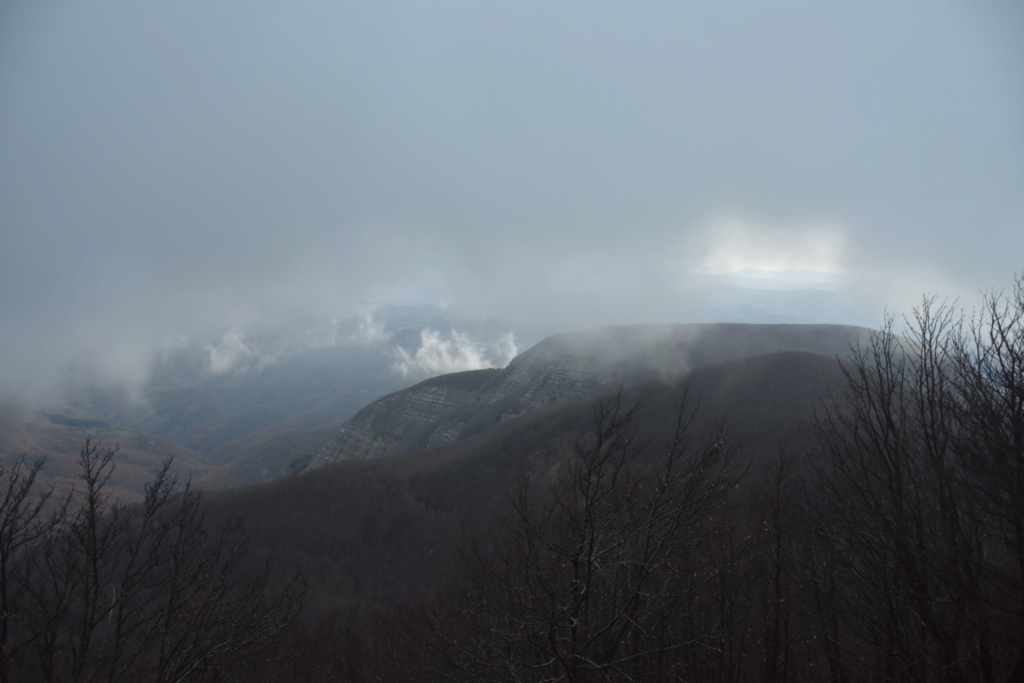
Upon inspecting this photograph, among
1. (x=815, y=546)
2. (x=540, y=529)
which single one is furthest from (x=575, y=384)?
(x=540, y=529)

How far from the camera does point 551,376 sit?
94062mm

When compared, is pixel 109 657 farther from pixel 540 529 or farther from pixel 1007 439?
pixel 1007 439

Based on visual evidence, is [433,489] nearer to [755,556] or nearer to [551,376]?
[551,376]

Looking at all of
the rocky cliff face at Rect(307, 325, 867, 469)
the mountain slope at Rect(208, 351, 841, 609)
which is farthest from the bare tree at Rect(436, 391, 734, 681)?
the rocky cliff face at Rect(307, 325, 867, 469)

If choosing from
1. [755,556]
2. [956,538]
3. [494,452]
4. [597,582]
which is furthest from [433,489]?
[956,538]

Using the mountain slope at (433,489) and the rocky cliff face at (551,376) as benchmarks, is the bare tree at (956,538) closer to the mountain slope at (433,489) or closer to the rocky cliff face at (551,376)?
the mountain slope at (433,489)

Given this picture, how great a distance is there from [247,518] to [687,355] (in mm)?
65365

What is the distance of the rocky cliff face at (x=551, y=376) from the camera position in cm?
8731

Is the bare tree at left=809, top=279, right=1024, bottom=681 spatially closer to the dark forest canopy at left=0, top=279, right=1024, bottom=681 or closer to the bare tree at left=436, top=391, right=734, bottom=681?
the dark forest canopy at left=0, top=279, right=1024, bottom=681

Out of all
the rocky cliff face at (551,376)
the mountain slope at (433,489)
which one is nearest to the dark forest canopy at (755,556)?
the mountain slope at (433,489)

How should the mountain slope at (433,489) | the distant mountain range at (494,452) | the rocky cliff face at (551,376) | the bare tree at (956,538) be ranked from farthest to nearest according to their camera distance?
the rocky cliff face at (551,376)
the mountain slope at (433,489)
the distant mountain range at (494,452)
the bare tree at (956,538)

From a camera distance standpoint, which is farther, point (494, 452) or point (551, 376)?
point (551, 376)

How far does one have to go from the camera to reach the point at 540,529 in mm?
9453

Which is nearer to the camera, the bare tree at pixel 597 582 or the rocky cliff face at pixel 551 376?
the bare tree at pixel 597 582
